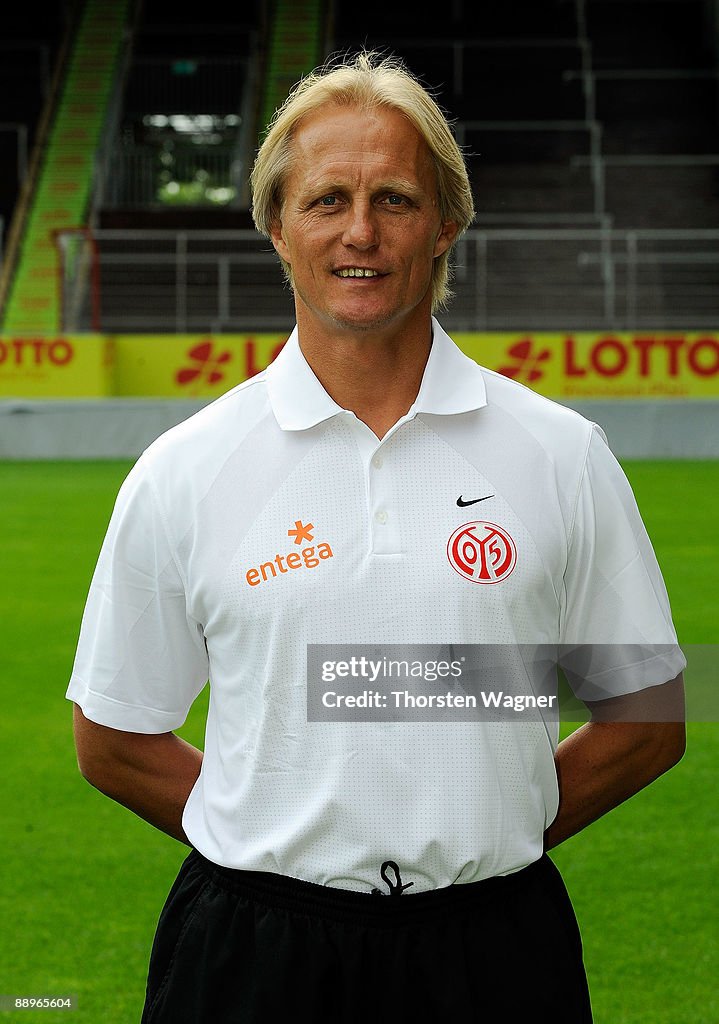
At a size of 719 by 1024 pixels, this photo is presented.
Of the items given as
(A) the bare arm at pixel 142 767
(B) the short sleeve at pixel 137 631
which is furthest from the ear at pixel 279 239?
(A) the bare arm at pixel 142 767

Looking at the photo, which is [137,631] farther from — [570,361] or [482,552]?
[570,361]

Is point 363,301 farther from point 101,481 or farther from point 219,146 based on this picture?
point 219,146

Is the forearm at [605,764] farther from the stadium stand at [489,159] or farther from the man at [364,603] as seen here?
→ the stadium stand at [489,159]

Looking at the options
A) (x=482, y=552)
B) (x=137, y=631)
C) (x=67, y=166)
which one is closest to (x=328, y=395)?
(x=482, y=552)

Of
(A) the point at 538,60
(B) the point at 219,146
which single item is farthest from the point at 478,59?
(B) the point at 219,146

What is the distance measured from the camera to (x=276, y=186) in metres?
1.97

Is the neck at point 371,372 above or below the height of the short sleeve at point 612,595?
above

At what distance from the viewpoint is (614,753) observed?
2.07 meters

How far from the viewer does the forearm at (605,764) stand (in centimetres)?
206

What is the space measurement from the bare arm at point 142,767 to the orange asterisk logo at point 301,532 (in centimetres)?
40

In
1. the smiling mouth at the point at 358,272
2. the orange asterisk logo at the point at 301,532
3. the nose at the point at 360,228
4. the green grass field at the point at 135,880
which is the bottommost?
the green grass field at the point at 135,880

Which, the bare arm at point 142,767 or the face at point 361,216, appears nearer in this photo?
the face at point 361,216

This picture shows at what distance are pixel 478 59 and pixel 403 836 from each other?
2852 centimetres

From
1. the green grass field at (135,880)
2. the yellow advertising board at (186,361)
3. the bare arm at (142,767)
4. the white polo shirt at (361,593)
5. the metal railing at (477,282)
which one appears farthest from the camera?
the metal railing at (477,282)
